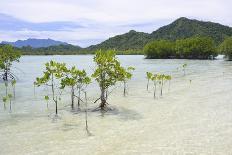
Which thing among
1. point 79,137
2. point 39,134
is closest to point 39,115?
point 39,134

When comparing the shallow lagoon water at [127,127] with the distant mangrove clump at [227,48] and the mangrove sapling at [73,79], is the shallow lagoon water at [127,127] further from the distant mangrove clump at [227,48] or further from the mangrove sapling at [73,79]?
the distant mangrove clump at [227,48]

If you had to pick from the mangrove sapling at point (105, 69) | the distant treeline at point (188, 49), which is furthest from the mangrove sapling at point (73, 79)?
the distant treeline at point (188, 49)

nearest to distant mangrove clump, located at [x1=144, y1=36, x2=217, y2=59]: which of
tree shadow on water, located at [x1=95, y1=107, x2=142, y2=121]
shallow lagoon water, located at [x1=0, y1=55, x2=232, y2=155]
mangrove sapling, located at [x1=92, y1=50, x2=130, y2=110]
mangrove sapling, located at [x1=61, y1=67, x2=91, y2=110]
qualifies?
shallow lagoon water, located at [x1=0, y1=55, x2=232, y2=155]

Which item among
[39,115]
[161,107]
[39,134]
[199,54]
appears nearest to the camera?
[39,134]

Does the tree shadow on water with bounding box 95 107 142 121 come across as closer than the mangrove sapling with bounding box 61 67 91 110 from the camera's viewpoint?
Yes

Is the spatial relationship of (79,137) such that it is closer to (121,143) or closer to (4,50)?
(121,143)

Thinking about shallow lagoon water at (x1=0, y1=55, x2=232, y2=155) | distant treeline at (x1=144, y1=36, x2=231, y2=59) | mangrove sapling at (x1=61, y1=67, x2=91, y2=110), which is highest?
distant treeline at (x1=144, y1=36, x2=231, y2=59)

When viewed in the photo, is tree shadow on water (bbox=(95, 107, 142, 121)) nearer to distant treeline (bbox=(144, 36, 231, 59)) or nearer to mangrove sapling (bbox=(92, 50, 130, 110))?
mangrove sapling (bbox=(92, 50, 130, 110))

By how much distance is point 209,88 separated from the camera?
35500 millimetres

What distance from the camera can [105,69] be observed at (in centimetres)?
2534

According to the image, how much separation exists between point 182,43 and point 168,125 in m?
96.6

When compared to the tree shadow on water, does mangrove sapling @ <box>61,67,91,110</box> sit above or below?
above

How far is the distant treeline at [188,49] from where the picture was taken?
110 meters

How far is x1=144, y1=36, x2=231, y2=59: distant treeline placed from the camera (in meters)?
110
